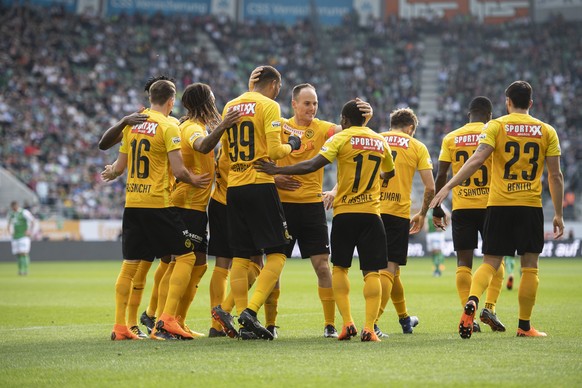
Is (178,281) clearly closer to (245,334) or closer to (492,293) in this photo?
(245,334)

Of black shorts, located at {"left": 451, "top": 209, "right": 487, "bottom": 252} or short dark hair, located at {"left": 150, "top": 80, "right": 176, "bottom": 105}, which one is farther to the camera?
black shorts, located at {"left": 451, "top": 209, "right": 487, "bottom": 252}

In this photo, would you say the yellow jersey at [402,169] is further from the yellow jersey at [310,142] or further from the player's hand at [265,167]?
the player's hand at [265,167]

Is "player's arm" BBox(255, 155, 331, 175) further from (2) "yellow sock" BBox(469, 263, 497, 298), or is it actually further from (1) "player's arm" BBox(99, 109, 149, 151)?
(2) "yellow sock" BBox(469, 263, 497, 298)

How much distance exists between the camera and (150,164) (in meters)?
9.93

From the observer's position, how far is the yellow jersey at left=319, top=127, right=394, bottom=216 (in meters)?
9.51

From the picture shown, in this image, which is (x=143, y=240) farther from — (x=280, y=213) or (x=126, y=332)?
(x=280, y=213)

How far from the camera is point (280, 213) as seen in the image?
944cm

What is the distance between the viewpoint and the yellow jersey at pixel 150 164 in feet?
32.3

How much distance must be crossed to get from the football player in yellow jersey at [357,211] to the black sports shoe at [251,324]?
2.49 ft

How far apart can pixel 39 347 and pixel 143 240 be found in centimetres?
150

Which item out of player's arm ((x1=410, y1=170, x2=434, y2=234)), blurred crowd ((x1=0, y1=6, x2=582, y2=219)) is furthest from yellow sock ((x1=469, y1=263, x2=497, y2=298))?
blurred crowd ((x1=0, y1=6, x2=582, y2=219))

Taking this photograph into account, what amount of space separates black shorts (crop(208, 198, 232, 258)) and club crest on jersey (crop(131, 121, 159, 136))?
106 cm

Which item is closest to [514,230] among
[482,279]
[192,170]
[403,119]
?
[482,279]

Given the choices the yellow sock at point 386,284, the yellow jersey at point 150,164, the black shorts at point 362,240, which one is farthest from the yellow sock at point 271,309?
the yellow jersey at point 150,164
